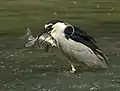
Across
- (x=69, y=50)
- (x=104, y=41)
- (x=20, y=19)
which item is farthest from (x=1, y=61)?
(x=20, y=19)

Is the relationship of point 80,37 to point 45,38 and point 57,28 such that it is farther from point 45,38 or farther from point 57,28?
point 45,38

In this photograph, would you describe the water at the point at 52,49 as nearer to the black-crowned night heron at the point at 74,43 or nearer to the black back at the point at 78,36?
the black-crowned night heron at the point at 74,43

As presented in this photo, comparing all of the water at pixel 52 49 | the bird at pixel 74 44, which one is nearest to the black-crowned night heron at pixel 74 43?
the bird at pixel 74 44

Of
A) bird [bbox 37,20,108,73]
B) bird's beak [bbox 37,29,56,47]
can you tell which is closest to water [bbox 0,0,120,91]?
bird [bbox 37,20,108,73]

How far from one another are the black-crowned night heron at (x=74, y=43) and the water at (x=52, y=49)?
192 mm

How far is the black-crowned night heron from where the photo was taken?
7.77m

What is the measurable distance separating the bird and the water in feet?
0.59

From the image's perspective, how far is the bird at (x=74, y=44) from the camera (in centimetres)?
777

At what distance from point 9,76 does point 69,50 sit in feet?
3.31

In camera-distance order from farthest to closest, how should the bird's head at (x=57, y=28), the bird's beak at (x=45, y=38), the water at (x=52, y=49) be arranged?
1. the bird's beak at (x=45, y=38)
2. the bird's head at (x=57, y=28)
3. the water at (x=52, y=49)

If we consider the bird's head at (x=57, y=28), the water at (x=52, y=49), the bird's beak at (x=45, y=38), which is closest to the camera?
the water at (x=52, y=49)

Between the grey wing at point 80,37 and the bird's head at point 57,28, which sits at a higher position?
the bird's head at point 57,28

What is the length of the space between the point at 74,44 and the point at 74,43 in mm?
16

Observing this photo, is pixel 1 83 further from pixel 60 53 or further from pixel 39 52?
pixel 39 52
